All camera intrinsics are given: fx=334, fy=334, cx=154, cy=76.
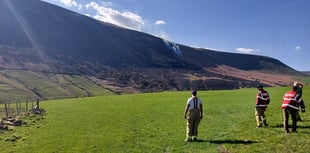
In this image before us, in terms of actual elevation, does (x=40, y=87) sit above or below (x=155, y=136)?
above

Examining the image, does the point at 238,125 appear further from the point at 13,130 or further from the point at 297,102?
the point at 13,130

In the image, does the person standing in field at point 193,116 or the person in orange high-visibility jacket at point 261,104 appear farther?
the person in orange high-visibility jacket at point 261,104

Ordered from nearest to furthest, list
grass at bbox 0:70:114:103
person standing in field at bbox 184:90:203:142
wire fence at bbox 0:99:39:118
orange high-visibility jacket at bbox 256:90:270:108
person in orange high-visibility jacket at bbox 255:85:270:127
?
1. person standing in field at bbox 184:90:203:142
2. person in orange high-visibility jacket at bbox 255:85:270:127
3. orange high-visibility jacket at bbox 256:90:270:108
4. wire fence at bbox 0:99:39:118
5. grass at bbox 0:70:114:103

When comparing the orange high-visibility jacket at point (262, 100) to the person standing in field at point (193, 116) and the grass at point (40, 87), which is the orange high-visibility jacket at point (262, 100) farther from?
the grass at point (40, 87)

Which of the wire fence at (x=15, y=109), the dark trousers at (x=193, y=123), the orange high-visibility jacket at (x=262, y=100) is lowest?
the wire fence at (x=15, y=109)

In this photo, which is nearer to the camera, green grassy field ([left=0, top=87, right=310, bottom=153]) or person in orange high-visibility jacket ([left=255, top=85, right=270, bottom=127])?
green grassy field ([left=0, top=87, right=310, bottom=153])

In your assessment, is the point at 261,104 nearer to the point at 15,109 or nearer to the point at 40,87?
the point at 15,109

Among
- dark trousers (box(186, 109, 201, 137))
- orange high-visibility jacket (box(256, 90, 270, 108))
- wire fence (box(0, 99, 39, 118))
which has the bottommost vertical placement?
wire fence (box(0, 99, 39, 118))

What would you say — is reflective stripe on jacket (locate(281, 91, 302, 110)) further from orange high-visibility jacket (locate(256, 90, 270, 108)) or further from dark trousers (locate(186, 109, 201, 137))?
dark trousers (locate(186, 109, 201, 137))

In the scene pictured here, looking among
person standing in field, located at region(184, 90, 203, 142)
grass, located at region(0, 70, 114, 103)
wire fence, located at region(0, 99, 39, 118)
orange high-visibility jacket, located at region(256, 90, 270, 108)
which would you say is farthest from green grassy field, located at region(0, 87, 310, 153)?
grass, located at region(0, 70, 114, 103)

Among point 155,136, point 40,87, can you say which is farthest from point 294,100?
point 40,87

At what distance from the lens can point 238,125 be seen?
28266 mm

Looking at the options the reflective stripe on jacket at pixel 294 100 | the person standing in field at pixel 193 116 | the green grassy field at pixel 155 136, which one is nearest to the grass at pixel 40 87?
the green grassy field at pixel 155 136

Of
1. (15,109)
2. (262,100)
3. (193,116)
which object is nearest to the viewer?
(193,116)
